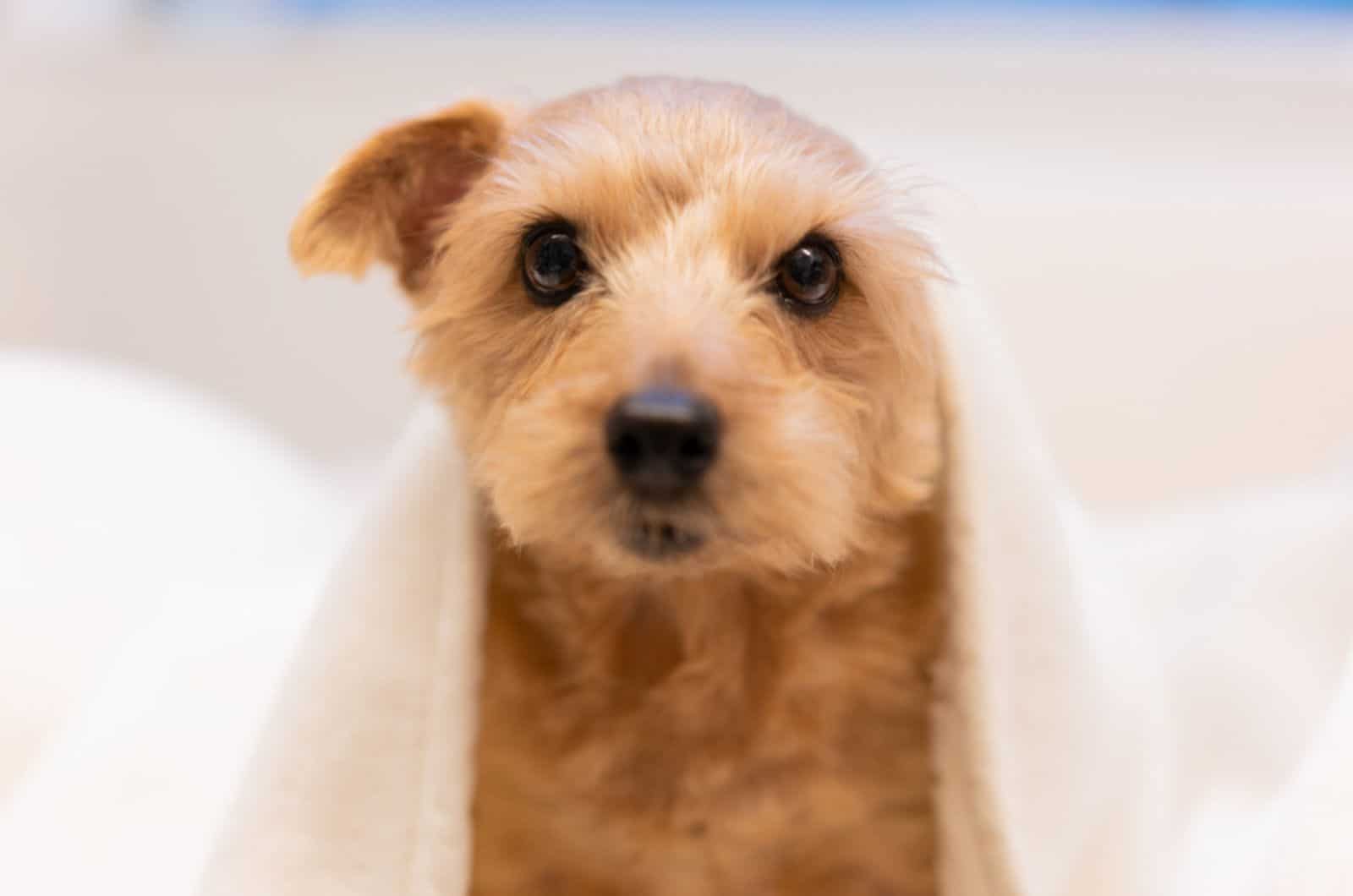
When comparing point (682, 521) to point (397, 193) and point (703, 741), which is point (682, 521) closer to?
point (703, 741)

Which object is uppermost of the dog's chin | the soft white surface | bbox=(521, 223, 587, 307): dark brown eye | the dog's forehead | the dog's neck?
the dog's forehead

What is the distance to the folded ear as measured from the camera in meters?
1.06

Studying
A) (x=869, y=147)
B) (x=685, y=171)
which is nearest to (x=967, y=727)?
(x=685, y=171)

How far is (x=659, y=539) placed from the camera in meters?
0.89

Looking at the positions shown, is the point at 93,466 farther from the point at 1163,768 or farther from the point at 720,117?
the point at 1163,768

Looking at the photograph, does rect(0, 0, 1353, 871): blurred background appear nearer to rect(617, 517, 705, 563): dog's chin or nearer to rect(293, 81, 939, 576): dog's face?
rect(293, 81, 939, 576): dog's face

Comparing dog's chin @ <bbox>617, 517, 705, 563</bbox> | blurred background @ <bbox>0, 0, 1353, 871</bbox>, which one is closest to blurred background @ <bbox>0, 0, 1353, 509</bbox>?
blurred background @ <bbox>0, 0, 1353, 871</bbox>

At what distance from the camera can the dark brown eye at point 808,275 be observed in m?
1.03

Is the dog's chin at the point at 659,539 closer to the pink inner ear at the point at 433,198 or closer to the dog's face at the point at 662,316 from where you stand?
the dog's face at the point at 662,316

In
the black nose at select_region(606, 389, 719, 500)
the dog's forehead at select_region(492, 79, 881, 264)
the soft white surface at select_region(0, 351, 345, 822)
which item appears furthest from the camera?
the soft white surface at select_region(0, 351, 345, 822)

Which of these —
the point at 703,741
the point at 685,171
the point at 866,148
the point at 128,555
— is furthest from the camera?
the point at 866,148

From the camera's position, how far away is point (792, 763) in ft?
3.68

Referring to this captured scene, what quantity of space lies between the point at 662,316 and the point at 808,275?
0.16 meters

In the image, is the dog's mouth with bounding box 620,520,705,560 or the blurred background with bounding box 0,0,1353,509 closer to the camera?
the dog's mouth with bounding box 620,520,705,560
